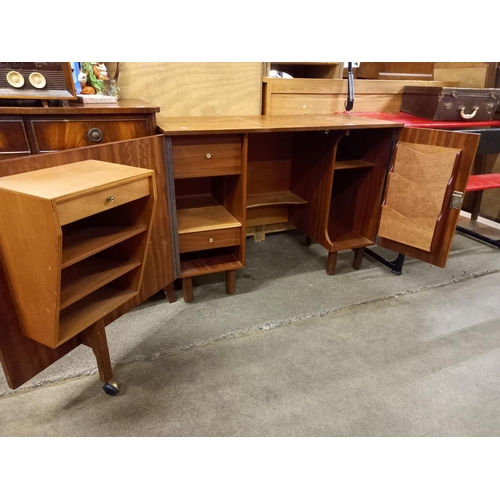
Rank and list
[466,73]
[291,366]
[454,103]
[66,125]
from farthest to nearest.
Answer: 1. [466,73]
2. [454,103]
3. [291,366]
4. [66,125]

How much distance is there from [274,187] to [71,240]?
5.01 ft

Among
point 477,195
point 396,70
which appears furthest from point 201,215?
point 396,70

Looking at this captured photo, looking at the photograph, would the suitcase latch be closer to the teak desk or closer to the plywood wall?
the teak desk

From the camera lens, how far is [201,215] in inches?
73.7

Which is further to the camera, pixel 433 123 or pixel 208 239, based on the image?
pixel 433 123

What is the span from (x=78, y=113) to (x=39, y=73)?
18cm

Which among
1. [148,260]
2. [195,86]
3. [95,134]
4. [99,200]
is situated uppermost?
[195,86]

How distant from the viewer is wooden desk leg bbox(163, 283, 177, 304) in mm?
1845

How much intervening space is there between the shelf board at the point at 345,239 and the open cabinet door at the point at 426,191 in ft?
0.45

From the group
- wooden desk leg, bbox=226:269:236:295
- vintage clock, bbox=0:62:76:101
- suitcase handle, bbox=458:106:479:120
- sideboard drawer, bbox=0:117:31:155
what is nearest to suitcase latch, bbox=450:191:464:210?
suitcase handle, bbox=458:106:479:120

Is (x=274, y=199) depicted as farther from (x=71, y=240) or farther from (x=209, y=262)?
(x=71, y=240)

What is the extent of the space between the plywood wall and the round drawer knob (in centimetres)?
65

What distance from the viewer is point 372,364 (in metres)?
1.51

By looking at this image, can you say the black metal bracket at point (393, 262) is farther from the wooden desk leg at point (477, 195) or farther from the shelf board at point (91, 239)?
the shelf board at point (91, 239)
